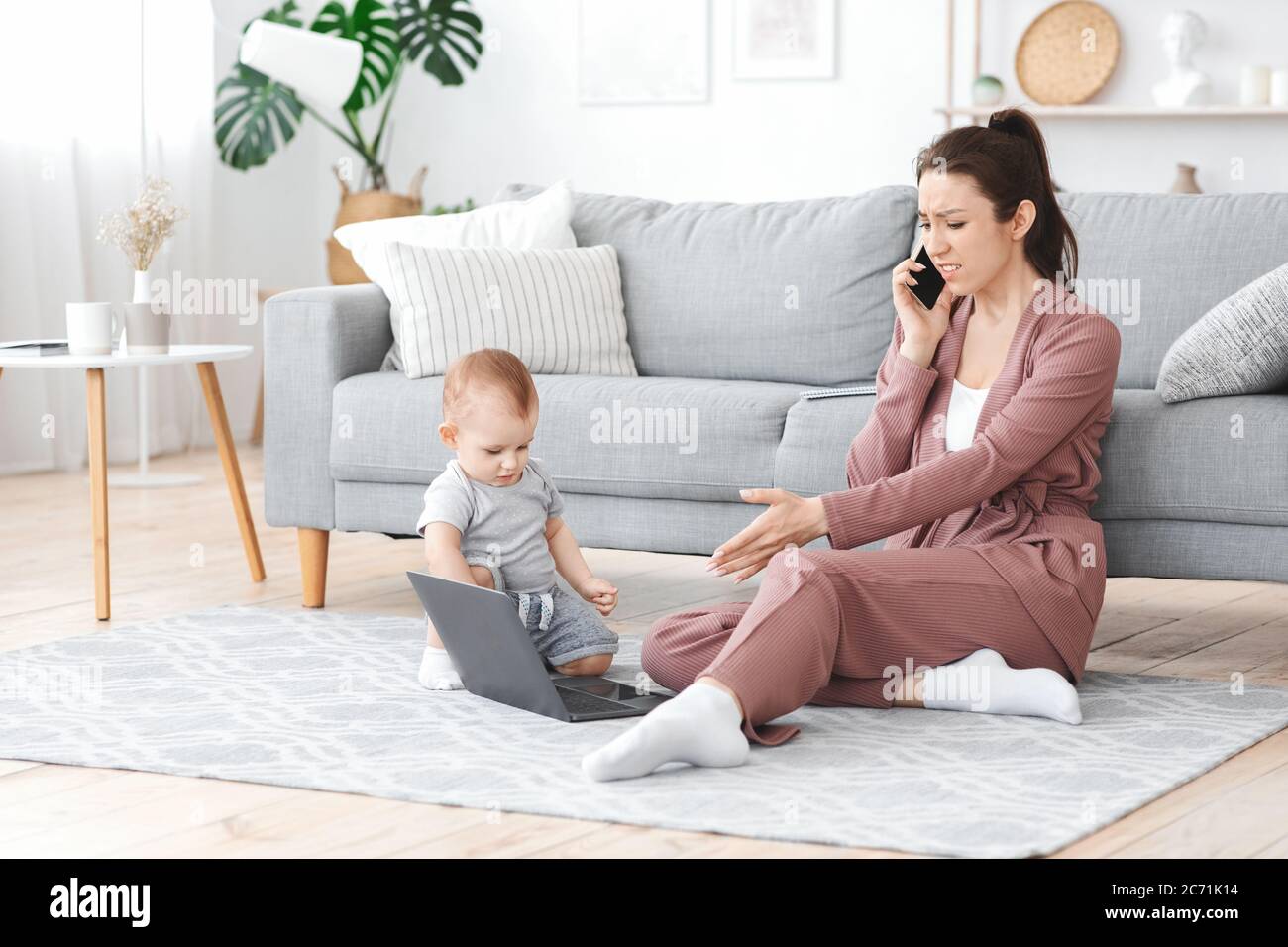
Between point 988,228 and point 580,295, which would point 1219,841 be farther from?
point 580,295

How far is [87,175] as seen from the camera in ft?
16.7

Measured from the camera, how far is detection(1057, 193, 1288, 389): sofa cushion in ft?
9.74

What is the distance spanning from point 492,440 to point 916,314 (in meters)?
0.63

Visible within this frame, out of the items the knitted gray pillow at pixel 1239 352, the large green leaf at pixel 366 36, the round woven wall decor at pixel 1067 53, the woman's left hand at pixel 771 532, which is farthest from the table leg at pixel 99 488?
the round woven wall decor at pixel 1067 53

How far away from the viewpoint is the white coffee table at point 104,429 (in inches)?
120

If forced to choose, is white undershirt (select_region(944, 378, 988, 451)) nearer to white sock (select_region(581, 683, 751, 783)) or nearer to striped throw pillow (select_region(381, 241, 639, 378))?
white sock (select_region(581, 683, 751, 783))

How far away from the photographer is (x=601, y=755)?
1.94m

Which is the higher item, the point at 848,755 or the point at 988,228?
the point at 988,228

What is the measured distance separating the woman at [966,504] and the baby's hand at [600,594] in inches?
2.9

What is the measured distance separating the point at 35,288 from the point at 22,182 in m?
0.30

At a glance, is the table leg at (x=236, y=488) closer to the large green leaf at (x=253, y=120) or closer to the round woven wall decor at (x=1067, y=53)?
the large green leaf at (x=253, y=120)

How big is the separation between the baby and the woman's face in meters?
0.60

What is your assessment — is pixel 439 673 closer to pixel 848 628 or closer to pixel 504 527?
pixel 504 527
